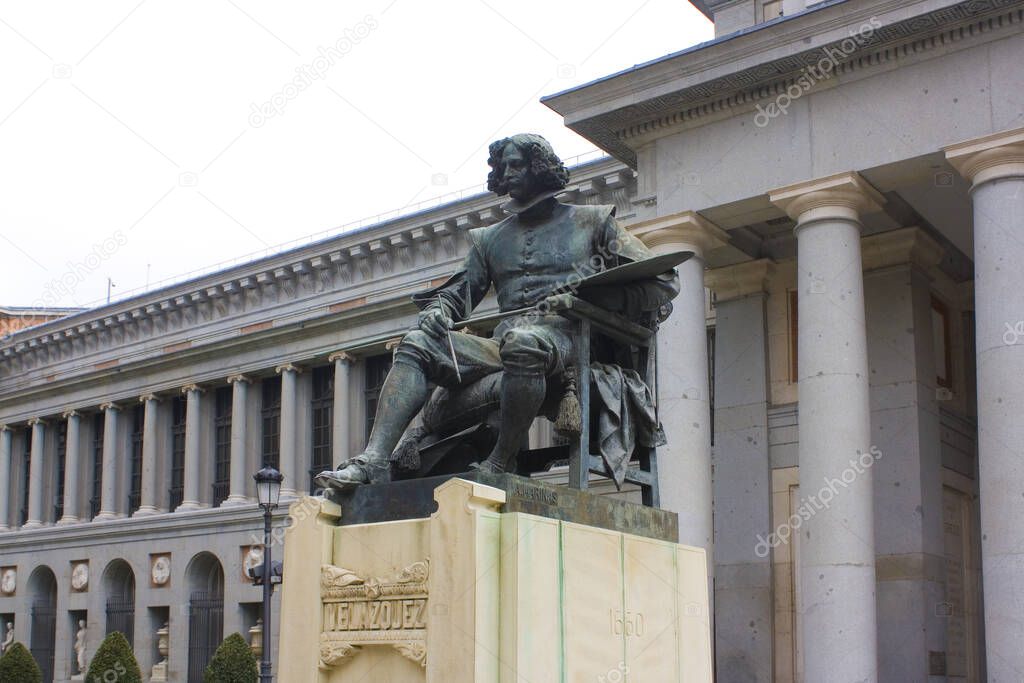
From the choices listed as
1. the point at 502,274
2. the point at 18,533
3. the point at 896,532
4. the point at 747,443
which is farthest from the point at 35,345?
the point at 502,274

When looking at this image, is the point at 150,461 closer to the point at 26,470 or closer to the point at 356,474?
the point at 26,470

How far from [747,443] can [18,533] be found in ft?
117

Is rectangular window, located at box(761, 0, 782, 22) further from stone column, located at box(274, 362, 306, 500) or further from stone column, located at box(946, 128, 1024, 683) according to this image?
stone column, located at box(274, 362, 306, 500)

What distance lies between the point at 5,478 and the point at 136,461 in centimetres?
750

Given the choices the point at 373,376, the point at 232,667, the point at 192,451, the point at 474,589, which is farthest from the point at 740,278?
the point at 192,451

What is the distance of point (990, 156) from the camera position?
59.8 ft

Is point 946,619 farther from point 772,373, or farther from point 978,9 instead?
point 978,9

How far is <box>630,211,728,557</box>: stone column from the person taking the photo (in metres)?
20.3

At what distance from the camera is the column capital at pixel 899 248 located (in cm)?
2256

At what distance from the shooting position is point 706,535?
2047 centimetres

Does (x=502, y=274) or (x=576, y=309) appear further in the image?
(x=502, y=274)

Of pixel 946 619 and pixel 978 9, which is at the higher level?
pixel 978 9

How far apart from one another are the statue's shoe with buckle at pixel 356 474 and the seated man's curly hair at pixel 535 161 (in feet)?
5.95

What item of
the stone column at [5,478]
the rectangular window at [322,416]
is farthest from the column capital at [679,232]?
the stone column at [5,478]
